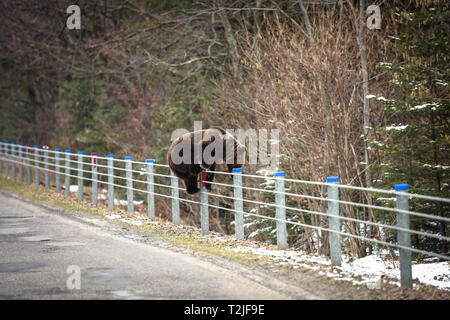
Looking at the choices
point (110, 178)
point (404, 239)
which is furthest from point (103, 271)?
point (110, 178)

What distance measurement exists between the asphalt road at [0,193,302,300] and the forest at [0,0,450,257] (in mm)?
5020

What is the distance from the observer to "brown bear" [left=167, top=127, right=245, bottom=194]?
11336mm

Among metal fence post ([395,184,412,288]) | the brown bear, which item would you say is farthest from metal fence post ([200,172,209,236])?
metal fence post ([395,184,412,288])

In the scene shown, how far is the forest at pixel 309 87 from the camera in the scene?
1252 cm

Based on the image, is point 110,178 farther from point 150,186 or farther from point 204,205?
point 204,205

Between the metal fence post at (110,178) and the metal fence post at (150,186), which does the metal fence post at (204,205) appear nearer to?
the metal fence post at (150,186)

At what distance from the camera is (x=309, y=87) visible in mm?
13703

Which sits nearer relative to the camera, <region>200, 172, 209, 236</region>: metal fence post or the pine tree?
<region>200, 172, 209, 236</region>: metal fence post

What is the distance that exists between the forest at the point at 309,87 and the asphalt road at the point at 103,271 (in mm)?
5020

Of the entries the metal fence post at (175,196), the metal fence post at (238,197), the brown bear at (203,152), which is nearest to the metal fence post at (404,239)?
the metal fence post at (238,197)

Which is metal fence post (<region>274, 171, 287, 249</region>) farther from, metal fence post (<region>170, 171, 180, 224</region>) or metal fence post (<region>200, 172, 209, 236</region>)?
metal fence post (<region>170, 171, 180, 224</region>)

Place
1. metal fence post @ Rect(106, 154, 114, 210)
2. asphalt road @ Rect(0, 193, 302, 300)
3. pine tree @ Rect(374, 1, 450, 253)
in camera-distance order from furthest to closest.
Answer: metal fence post @ Rect(106, 154, 114, 210) < pine tree @ Rect(374, 1, 450, 253) < asphalt road @ Rect(0, 193, 302, 300)

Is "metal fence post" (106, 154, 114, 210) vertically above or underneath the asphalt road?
above

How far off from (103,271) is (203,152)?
3.65 meters
